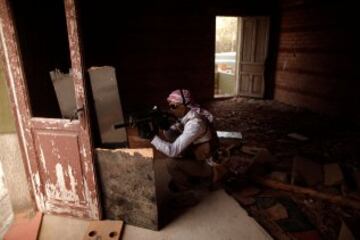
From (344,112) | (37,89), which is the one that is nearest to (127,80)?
(37,89)

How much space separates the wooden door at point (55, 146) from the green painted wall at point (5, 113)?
3.6 inches

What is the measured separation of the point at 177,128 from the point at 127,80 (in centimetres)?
493

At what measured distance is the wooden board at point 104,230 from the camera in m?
2.70

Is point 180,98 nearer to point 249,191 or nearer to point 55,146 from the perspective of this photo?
point 55,146

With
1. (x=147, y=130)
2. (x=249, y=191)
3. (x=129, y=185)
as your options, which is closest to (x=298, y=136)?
(x=249, y=191)

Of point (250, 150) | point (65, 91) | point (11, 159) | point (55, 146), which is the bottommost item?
point (250, 150)

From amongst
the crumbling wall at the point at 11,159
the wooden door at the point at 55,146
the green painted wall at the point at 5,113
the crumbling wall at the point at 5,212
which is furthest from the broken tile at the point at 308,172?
the crumbling wall at the point at 5,212

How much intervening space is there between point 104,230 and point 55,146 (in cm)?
101

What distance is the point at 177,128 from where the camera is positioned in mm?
3547

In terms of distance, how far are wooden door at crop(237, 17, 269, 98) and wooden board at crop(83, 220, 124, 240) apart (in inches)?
301

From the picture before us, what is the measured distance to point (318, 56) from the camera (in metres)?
7.42

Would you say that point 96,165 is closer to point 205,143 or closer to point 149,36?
point 205,143

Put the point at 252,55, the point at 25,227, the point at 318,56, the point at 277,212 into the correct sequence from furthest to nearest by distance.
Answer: the point at 252,55
the point at 318,56
the point at 277,212
the point at 25,227

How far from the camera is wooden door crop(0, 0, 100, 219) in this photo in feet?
8.18
